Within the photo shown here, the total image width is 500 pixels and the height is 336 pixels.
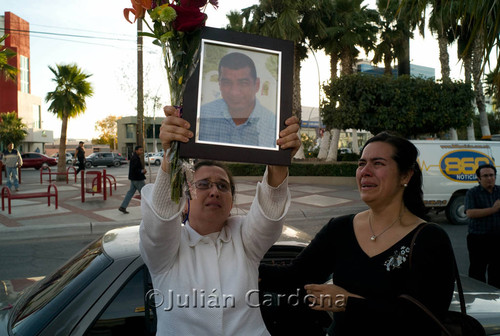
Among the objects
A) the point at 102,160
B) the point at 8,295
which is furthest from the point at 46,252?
the point at 102,160

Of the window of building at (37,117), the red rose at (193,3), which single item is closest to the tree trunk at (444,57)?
the red rose at (193,3)

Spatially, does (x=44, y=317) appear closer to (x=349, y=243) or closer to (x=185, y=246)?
Answer: (x=185, y=246)

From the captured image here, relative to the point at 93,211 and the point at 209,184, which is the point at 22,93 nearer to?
the point at 93,211

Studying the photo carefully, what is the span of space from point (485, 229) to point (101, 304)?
414cm

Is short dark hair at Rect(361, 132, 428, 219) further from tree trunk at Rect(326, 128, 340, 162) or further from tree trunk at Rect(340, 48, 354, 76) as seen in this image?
tree trunk at Rect(340, 48, 354, 76)

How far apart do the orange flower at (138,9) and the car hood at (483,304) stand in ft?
9.00

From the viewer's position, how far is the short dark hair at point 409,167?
76.1 inches

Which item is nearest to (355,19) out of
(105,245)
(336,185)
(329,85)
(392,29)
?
(392,29)

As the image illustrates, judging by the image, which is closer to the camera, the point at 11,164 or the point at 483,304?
the point at 483,304

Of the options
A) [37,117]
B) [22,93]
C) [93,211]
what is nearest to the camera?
[93,211]

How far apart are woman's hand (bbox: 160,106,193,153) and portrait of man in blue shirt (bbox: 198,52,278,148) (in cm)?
6

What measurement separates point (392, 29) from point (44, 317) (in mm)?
22891

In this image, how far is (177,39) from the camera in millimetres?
1555

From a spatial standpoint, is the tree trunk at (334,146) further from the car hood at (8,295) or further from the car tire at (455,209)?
the car hood at (8,295)
